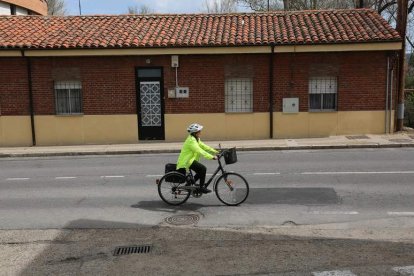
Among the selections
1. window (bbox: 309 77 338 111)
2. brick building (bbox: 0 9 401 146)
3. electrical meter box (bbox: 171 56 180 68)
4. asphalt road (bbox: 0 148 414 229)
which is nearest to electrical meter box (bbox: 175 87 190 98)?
brick building (bbox: 0 9 401 146)

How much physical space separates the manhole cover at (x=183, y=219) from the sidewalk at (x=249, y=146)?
8013 mm

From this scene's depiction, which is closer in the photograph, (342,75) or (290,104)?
(342,75)

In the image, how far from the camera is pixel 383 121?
59.0 ft

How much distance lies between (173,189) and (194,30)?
11568 millimetres

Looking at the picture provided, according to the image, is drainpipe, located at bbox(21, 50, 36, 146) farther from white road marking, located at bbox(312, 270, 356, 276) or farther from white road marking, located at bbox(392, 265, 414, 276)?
white road marking, located at bbox(392, 265, 414, 276)

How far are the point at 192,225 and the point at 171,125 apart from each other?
10802mm

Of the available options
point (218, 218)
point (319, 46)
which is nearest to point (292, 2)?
point (319, 46)

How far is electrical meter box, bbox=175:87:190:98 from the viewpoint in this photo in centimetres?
1798

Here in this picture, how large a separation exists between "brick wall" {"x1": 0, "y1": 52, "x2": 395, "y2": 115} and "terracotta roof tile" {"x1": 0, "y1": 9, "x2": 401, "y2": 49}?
0.60m

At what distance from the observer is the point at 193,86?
59.2 ft

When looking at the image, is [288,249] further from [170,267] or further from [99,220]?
[99,220]

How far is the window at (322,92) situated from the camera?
707 inches

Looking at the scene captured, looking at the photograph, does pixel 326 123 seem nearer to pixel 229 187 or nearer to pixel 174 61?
pixel 174 61

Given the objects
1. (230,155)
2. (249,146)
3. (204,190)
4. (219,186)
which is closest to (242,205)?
(219,186)
